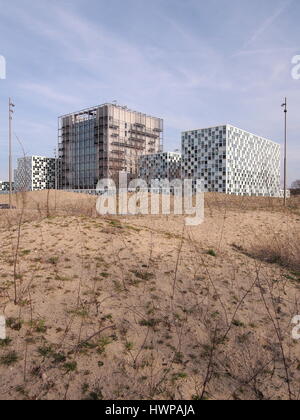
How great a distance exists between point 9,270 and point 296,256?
304 inches

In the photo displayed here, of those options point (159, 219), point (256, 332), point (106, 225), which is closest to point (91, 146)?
point (159, 219)

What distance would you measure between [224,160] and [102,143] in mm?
25985

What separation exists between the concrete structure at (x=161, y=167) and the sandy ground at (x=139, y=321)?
54454 millimetres

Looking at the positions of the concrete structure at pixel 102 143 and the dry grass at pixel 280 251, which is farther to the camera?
the concrete structure at pixel 102 143

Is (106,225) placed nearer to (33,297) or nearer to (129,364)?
(33,297)

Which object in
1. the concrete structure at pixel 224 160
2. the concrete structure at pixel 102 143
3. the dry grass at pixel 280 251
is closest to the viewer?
the dry grass at pixel 280 251

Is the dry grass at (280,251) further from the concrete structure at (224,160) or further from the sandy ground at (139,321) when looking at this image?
the concrete structure at (224,160)

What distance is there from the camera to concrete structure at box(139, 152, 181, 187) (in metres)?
62.6

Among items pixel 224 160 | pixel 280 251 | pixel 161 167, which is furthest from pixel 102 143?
pixel 280 251

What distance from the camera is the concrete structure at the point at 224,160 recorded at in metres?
53.7

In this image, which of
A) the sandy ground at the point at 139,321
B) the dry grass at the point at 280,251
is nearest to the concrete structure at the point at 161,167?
the dry grass at the point at 280,251

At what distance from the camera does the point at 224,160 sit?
176 feet

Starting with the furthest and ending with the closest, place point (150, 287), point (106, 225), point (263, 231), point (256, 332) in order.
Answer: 1. point (263, 231)
2. point (106, 225)
3. point (150, 287)
4. point (256, 332)
